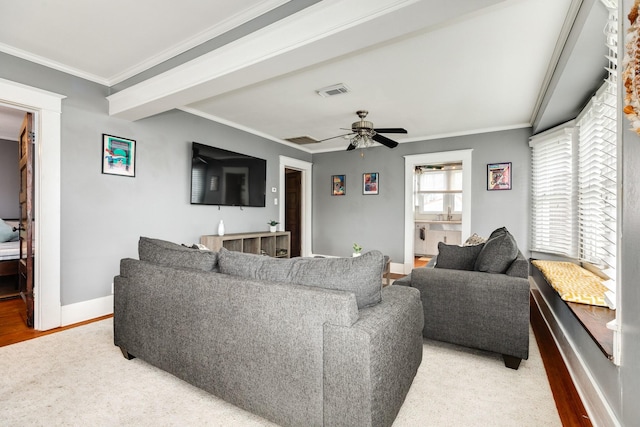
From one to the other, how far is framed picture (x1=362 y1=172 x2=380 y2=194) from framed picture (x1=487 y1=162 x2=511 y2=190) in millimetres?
1840

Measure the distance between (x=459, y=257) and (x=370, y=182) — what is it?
11.3 ft

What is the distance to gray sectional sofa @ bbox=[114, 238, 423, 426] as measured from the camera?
1.25 m

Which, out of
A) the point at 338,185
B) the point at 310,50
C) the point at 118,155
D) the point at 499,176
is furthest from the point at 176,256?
the point at 499,176

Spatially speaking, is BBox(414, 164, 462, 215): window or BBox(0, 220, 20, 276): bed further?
BBox(414, 164, 462, 215): window

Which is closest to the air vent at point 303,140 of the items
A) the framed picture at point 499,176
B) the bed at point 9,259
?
the framed picture at point 499,176

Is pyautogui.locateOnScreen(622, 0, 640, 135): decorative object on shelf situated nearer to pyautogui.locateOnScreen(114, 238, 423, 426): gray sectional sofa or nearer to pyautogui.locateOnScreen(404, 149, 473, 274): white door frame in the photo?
pyautogui.locateOnScreen(114, 238, 423, 426): gray sectional sofa

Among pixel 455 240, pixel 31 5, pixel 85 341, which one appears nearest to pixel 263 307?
pixel 85 341

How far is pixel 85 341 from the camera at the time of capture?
2.54 m

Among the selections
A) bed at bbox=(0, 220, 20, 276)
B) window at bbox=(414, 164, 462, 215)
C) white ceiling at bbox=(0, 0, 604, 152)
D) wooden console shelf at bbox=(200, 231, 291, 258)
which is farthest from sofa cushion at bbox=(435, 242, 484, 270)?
bed at bbox=(0, 220, 20, 276)

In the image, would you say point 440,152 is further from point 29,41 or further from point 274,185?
point 29,41

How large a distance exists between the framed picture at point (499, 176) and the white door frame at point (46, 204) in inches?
212

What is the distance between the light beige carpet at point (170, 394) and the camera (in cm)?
159

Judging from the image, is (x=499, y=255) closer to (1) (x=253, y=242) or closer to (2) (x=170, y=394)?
(2) (x=170, y=394)

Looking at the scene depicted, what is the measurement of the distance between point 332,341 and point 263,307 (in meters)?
0.38
